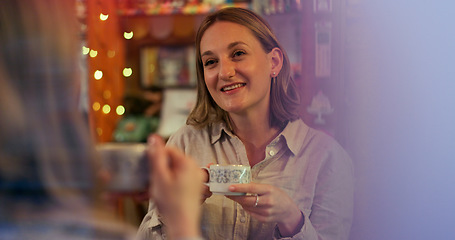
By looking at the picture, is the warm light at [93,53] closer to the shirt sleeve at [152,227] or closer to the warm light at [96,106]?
the warm light at [96,106]

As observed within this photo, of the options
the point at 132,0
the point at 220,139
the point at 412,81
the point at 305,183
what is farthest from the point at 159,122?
the point at 412,81

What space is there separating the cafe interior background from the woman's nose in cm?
17

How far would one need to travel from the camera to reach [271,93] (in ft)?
4.05

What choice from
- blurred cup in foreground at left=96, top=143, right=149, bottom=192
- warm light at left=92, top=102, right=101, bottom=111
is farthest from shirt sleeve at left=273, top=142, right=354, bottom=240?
warm light at left=92, top=102, right=101, bottom=111

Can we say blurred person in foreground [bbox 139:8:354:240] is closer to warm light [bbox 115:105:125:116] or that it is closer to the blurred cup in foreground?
warm light [bbox 115:105:125:116]

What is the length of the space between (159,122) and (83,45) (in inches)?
12.7

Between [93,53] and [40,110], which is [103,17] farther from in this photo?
[40,110]

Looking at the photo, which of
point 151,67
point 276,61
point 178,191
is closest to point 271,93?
point 276,61

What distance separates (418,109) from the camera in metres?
1.38

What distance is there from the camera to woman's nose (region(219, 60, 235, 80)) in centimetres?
116

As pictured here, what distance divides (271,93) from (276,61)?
0.08m

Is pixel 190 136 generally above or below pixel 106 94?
below

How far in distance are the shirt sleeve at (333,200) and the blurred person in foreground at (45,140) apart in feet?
1.75

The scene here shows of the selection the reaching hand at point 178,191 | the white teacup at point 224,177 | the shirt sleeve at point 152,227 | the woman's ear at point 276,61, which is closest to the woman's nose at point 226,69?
the woman's ear at point 276,61
